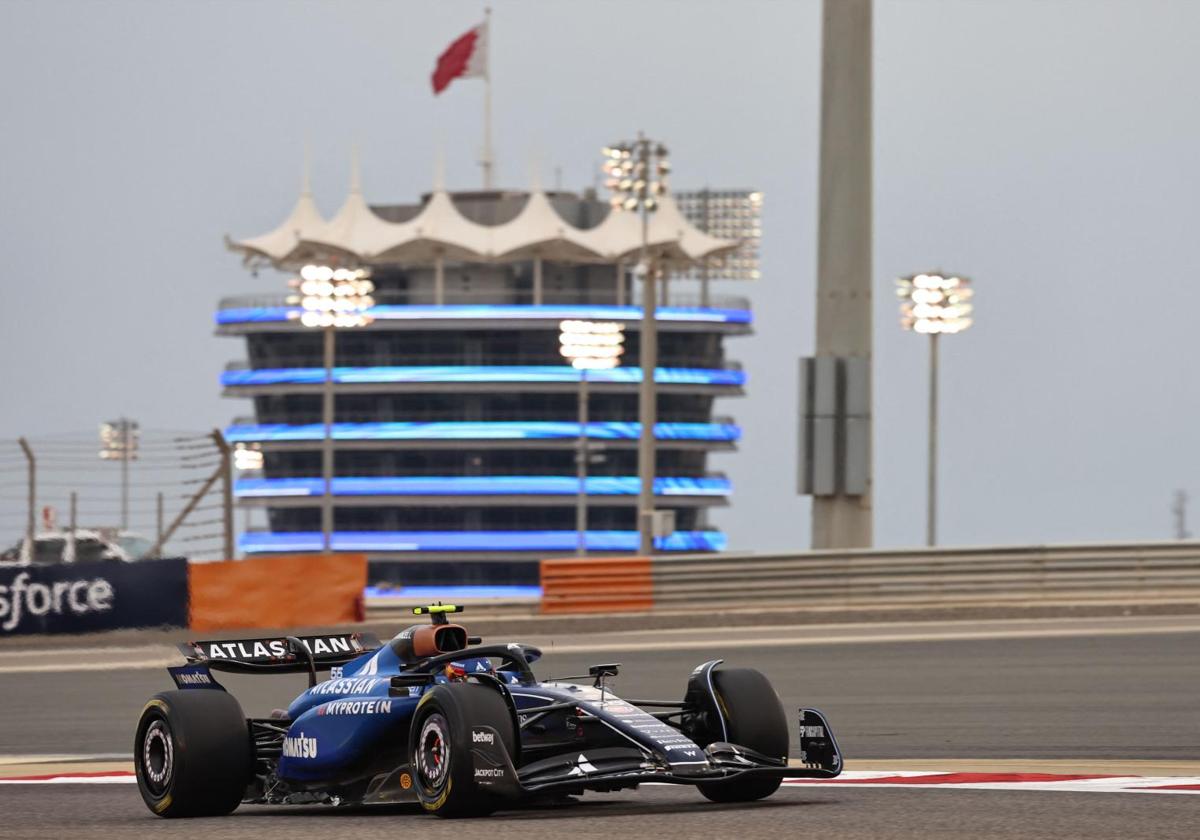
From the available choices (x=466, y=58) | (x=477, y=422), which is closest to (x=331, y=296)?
(x=466, y=58)

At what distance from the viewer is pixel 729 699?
9758mm

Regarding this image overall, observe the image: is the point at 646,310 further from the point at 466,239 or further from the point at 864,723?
the point at 466,239

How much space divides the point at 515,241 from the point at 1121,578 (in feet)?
276

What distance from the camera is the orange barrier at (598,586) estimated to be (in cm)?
2769

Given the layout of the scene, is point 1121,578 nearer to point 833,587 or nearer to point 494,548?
point 833,587

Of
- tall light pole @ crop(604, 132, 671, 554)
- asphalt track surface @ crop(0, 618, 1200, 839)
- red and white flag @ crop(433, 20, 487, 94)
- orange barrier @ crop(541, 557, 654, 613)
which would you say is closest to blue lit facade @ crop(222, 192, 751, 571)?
red and white flag @ crop(433, 20, 487, 94)

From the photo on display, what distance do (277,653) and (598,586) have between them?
1662cm

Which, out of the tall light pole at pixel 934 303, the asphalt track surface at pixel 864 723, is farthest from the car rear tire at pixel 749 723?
the tall light pole at pixel 934 303

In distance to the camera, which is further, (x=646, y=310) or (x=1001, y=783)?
(x=646, y=310)

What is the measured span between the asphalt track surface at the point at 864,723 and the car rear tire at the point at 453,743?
0.14 meters

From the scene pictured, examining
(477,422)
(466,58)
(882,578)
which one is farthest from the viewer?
(477,422)

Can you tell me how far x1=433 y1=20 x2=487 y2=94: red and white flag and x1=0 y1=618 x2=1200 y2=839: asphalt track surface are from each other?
67370 millimetres

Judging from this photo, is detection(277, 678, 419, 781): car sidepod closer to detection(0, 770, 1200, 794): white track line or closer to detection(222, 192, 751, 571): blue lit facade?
detection(0, 770, 1200, 794): white track line

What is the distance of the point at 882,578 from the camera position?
2698 cm
